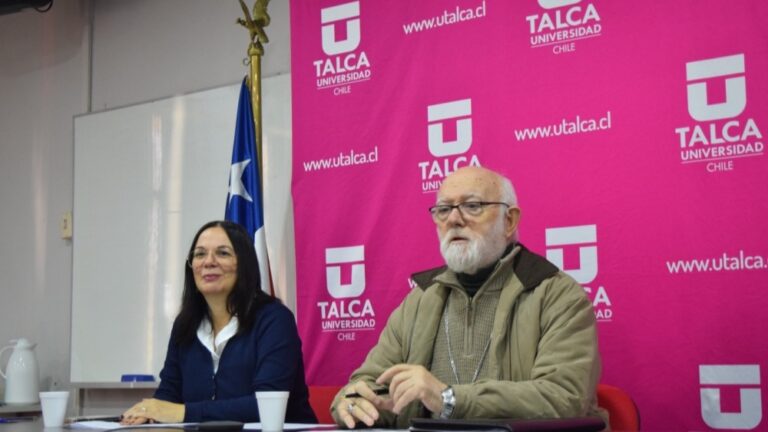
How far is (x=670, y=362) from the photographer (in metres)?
2.97

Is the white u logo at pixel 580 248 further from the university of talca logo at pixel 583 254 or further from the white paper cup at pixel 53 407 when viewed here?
the white paper cup at pixel 53 407

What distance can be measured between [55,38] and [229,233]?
274cm

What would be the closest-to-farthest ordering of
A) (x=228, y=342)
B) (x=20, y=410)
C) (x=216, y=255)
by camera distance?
(x=228, y=342), (x=216, y=255), (x=20, y=410)

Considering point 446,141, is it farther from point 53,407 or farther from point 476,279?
point 53,407

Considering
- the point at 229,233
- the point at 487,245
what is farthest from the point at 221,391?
the point at 487,245

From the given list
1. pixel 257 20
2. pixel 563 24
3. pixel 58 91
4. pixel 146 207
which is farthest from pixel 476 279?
pixel 58 91

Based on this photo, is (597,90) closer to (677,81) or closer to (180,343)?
(677,81)

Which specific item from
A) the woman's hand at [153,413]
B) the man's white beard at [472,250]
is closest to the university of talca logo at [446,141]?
the man's white beard at [472,250]

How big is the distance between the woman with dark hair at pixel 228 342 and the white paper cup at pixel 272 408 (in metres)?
0.54

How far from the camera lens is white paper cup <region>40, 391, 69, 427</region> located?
228 centimetres

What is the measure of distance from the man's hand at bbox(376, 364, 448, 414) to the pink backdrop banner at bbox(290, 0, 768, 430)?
3.97ft

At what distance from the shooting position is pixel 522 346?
96.0 inches

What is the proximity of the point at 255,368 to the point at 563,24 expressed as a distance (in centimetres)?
165

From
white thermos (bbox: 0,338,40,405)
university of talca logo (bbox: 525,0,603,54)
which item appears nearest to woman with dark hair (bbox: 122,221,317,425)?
university of talca logo (bbox: 525,0,603,54)
